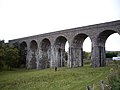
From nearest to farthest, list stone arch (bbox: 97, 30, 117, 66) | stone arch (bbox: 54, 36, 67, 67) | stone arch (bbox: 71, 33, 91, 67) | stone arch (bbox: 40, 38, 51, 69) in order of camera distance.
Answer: stone arch (bbox: 97, 30, 117, 66)
stone arch (bbox: 71, 33, 91, 67)
stone arch (bbox: 54, 36, 67, 67)
stone arch (bbox: 40, 38, 51, 69)

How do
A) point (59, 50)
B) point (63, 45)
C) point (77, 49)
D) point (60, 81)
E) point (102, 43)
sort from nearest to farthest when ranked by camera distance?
1. point (60, 81)
2. point (102, 43)
3. point (77, 49)
4. point (59, 50)
5. point (63, 45)

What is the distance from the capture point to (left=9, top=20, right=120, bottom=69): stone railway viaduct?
34688mm

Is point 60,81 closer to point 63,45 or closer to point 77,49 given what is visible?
point 77,49

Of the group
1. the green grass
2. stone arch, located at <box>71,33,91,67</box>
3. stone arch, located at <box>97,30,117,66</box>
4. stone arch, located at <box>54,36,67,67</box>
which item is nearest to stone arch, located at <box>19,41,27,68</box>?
stone arch, located at <box>54,36,67,67</box>

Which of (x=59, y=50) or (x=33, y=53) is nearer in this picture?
(x=59, y=50)

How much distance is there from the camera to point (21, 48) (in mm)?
55562

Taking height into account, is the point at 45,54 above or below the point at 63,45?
below

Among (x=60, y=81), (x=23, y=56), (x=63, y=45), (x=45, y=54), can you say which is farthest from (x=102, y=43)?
(x=23, y=56)

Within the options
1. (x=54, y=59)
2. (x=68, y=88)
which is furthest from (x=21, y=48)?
(x=68, y=88)

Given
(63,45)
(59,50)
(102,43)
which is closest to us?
(102,43)

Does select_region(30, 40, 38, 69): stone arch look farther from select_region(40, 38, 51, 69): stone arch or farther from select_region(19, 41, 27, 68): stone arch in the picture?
select_region(40, 38, 51, 69): stone arch

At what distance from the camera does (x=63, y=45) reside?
45875 millimetres

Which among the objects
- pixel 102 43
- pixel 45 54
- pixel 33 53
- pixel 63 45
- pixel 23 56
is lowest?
pixel 23 56

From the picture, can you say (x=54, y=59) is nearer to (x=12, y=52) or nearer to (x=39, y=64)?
(x=39, y=64)
